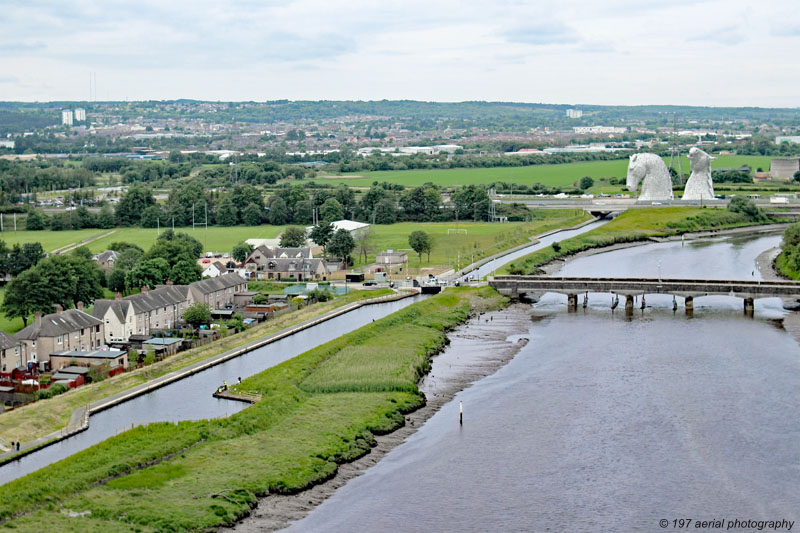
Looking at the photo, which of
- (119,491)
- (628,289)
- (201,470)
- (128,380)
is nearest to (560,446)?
(201,470)

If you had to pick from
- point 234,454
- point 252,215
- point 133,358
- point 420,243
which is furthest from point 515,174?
point 234,454

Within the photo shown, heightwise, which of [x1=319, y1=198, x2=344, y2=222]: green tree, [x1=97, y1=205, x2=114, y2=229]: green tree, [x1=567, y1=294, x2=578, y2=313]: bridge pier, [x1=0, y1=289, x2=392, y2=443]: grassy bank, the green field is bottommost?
[x1=0, y1=289, x2=392, y2=443]: grassy bank

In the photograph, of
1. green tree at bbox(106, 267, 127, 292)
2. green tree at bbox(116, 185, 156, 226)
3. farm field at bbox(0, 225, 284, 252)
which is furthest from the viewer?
green tree at bbox(116, 185, 156, 226)

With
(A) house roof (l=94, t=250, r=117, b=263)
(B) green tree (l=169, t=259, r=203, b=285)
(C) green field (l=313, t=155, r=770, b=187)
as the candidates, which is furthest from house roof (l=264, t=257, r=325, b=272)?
(C) green field (l=313, t=155, r=770, b=187)

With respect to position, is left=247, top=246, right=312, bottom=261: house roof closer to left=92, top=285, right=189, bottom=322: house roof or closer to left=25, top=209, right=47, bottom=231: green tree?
left=92, top=285, right=189, bottom=322: house roof

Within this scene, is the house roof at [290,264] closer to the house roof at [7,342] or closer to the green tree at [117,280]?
the green tree at [117,280]
